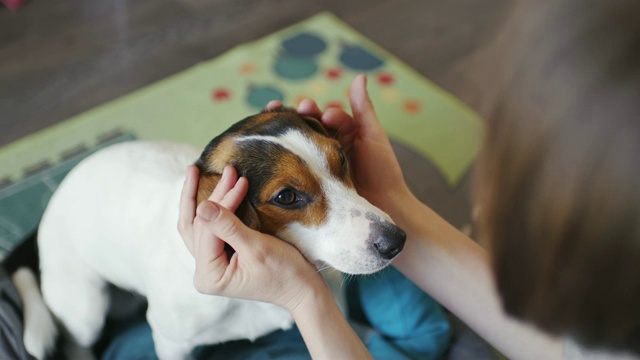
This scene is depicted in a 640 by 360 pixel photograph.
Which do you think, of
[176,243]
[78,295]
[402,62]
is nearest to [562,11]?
[176,243]

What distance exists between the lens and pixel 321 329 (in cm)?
106

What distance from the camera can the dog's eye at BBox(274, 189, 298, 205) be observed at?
1.04 meters

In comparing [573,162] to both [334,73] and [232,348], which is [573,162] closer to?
[232,348]

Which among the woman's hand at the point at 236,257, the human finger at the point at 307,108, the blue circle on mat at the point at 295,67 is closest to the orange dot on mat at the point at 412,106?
the blue circle on mat at the point at 295,67

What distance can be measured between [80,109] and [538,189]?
6.27 feet

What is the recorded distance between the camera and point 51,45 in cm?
246

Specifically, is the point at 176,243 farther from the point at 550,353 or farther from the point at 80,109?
the point at 80,109

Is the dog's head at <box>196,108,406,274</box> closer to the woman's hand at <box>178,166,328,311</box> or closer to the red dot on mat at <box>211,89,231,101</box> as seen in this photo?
the woman's hand at <box>178,166,328,311</box>

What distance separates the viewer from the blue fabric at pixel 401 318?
4.43 ft

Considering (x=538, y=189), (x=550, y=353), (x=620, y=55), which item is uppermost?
(x=620, y=55)

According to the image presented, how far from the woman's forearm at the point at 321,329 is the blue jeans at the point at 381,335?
266 millimetres

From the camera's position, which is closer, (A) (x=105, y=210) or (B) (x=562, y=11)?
(B) (x=562, y=11)

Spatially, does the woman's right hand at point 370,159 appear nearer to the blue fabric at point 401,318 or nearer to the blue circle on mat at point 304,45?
the blue fabric at point 401,318

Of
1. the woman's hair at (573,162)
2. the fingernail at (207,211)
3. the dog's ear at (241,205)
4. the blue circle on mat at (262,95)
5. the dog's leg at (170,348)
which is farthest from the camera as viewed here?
the blue circle on mat at (262,95)
